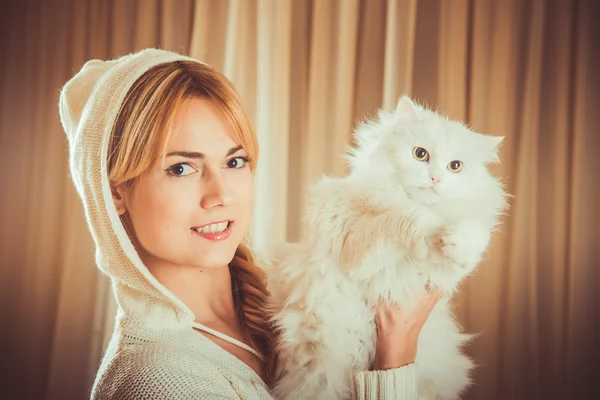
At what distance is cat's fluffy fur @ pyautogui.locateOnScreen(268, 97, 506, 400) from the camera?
113 centimetres

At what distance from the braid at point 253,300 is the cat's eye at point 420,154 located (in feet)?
1.89

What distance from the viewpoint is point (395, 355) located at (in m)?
1.12

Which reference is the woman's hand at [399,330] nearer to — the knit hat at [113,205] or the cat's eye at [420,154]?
the cat's eye at [420,154]

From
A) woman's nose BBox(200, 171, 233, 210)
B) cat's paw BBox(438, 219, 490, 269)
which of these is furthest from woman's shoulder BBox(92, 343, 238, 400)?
cat's paw BBox(438, 219, 490, 269)

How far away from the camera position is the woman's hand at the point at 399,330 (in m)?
1.13

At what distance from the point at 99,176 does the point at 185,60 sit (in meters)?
0.35

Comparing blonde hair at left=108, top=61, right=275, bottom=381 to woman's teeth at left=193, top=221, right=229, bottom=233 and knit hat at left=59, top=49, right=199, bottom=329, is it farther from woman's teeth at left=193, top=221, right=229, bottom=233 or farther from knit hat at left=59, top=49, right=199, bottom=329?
woman's teeth at left=193, top=221, right=229, bottom=233

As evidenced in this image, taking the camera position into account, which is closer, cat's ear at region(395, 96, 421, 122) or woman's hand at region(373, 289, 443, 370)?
woman's hand at region(373, 289, 443, 370)

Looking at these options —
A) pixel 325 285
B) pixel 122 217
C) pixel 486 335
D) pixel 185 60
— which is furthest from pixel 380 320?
pixel 486 335

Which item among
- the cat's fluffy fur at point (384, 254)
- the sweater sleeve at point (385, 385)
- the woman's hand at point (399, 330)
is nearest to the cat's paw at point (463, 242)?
the cat's fluffy fur at point (384, 254)

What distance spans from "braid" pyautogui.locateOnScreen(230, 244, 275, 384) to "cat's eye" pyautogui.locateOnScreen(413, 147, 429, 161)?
1.89ft

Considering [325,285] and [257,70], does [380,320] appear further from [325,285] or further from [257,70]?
[257,70]

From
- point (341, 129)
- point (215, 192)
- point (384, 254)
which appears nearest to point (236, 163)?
point (215, 192)

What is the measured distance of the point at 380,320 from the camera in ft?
3.89
